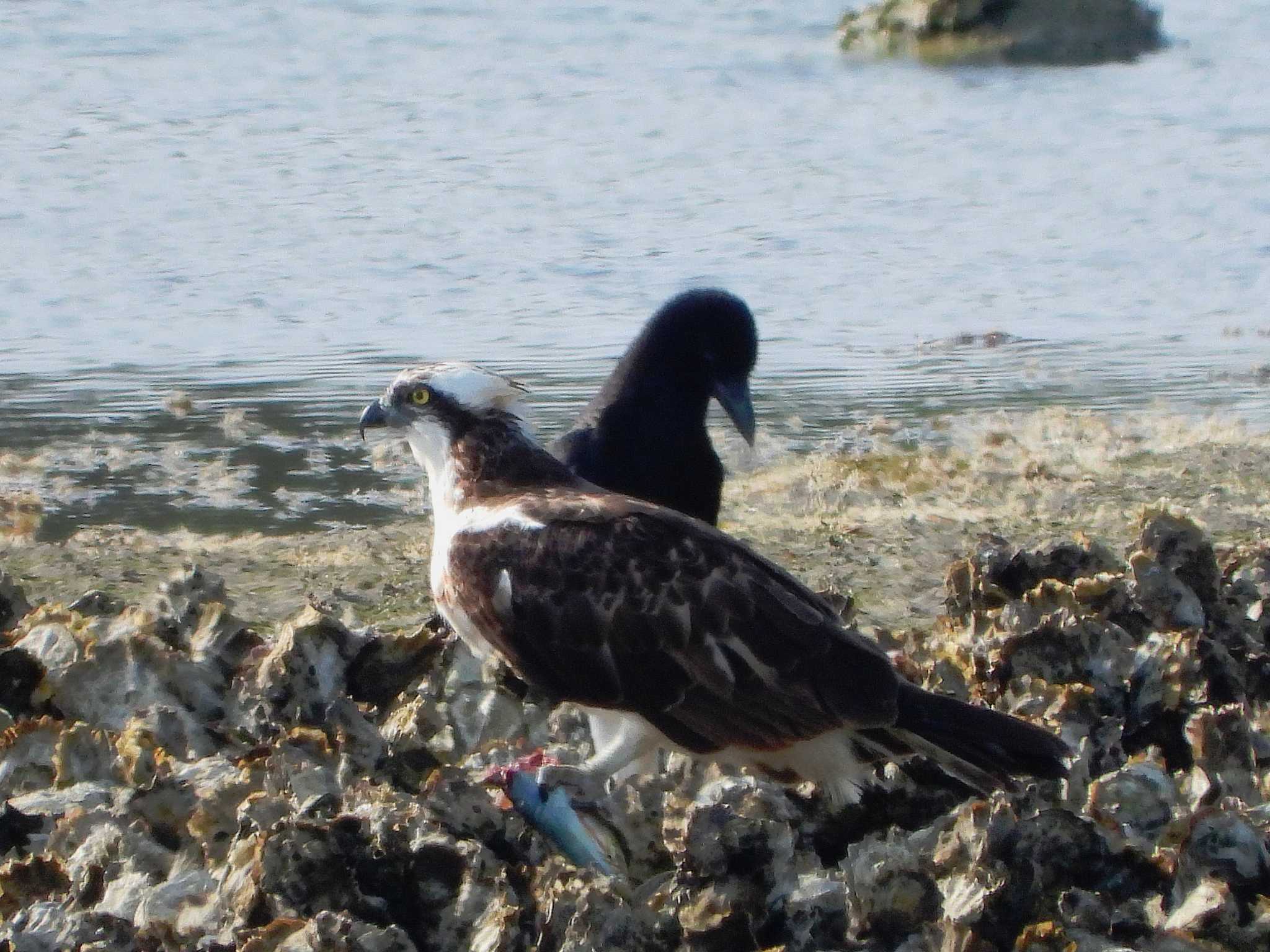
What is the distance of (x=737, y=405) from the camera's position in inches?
269

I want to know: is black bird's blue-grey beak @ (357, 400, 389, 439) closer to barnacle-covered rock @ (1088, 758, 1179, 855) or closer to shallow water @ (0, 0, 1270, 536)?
shallow water @ (0, 0, 1270, 536)

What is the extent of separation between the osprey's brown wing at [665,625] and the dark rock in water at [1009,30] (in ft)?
49.1

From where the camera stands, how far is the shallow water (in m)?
8.92

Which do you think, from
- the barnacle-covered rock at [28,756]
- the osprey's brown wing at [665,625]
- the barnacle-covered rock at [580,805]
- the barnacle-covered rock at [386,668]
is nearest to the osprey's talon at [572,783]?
the barnacle-covered rock at [580,805]

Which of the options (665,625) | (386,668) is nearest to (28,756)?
(386,668)

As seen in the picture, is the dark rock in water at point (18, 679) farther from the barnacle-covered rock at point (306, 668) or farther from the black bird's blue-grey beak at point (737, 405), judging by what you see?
the black bird's blue-grey beak at point (737, 405)

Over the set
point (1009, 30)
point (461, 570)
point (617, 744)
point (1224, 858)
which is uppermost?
point (1009, 30)

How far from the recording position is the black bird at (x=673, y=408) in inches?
249

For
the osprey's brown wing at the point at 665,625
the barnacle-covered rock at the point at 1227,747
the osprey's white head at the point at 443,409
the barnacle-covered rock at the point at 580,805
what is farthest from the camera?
the osprey's white head at the point at 443,409

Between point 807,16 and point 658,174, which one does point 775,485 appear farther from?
point 807,16

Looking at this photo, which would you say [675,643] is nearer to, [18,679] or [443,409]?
[443,409]

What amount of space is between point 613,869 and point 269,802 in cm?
64

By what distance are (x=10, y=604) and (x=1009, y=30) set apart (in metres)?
15.9

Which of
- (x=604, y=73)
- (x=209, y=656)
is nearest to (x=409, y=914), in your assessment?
(x=209, y=656)
